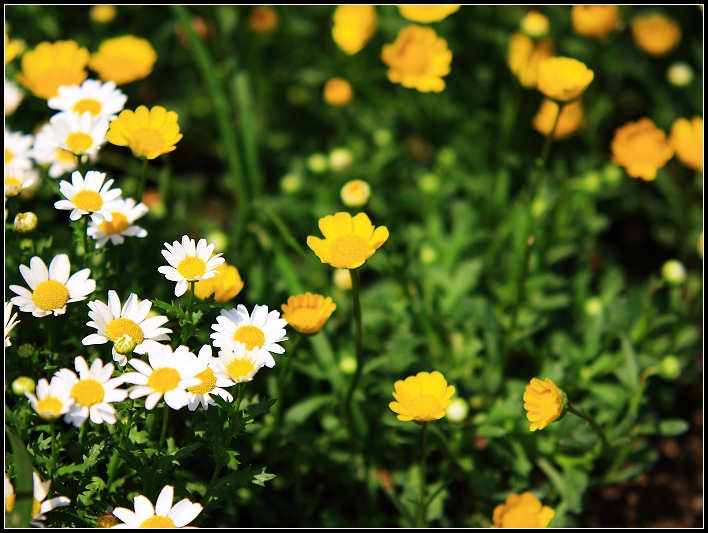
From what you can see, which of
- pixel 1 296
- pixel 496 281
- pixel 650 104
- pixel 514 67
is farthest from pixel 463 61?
pixel 1 296

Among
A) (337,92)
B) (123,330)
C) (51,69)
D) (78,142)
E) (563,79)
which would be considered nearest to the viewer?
(123,330)

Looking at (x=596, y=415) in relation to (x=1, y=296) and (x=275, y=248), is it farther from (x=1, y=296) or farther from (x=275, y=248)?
(x=1, y=296)

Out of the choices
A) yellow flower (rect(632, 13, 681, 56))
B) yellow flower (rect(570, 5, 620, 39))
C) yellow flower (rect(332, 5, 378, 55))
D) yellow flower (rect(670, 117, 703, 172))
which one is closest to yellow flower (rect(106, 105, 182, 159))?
yellow flower (rect(332, 5, 378, 55))

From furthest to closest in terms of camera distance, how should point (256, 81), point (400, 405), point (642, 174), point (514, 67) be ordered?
point (256, 81)
point (514, 67)
point (642, 174)
point (400, 405)

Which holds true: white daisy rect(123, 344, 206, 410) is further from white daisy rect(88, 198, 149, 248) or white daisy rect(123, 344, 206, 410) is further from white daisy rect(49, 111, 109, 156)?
white daisy rect(49, 111, 109, 156)

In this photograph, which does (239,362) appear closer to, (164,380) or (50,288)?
(164,380)

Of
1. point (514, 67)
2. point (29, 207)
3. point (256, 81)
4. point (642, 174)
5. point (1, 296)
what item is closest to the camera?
point (1, 296)

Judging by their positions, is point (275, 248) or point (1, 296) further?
point (275, 248)

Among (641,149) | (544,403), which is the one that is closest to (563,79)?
(641,149)
